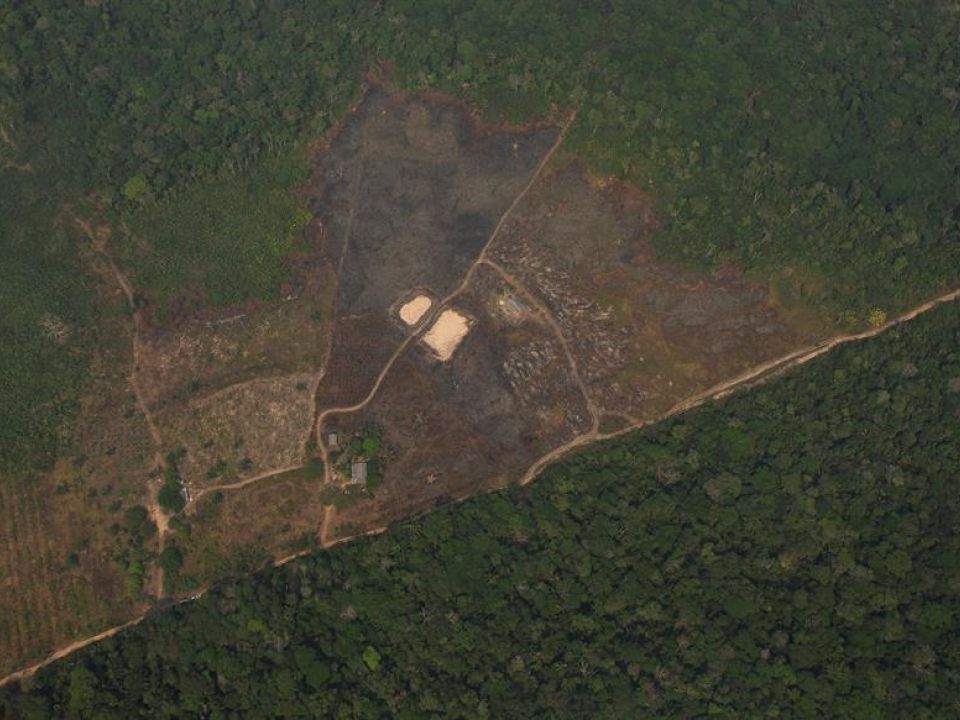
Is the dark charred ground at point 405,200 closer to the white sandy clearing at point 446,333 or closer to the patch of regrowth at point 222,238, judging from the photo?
the white sandy clearing at point 446,333

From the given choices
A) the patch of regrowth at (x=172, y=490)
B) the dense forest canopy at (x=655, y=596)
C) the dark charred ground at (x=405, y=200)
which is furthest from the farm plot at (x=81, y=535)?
the dark charred ground at (x=405, y=200)

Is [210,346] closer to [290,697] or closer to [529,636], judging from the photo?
[290,697]

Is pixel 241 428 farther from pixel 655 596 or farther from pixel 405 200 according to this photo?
pixel 655 596

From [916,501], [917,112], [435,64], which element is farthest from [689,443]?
[435,64]

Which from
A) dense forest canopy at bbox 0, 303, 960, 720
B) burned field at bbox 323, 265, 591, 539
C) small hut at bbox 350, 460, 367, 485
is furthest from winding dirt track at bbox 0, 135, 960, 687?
small hut at bbox 350, 460, 367, 485

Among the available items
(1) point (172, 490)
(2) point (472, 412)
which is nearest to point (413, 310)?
(2) point (472, 412)

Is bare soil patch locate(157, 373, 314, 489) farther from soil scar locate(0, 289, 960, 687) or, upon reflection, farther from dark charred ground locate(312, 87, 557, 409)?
soil scar locate(0, 289, 960, 687)
